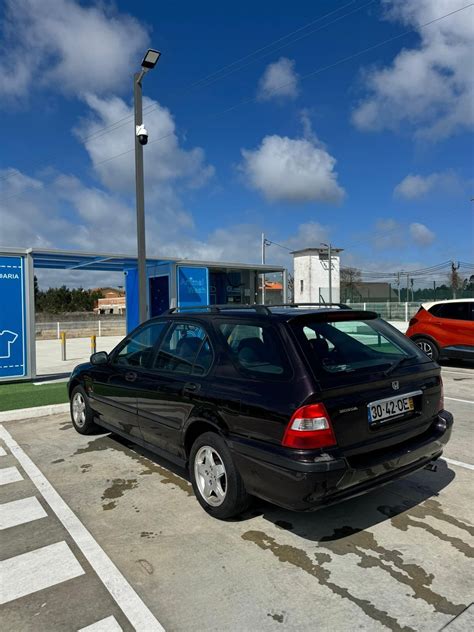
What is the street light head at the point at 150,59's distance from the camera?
7762mm

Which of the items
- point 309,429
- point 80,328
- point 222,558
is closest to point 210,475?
point 222,558

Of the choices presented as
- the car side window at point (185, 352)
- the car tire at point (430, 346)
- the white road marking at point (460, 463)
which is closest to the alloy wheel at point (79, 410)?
the car side window at point (185, 352)

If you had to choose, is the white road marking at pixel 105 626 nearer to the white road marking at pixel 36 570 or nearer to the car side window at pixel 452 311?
the white road marking at pixel 36 570

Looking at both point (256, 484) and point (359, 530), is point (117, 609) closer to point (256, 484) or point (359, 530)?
point (256, 484)

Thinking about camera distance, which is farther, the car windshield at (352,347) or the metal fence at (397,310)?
the metal fence at (397,310)

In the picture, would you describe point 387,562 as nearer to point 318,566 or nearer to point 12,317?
point 318,566

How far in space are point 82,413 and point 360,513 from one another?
372cm

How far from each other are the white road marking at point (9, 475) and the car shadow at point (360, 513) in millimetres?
2343

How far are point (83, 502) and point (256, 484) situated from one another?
171cm

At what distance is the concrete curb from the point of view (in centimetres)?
690

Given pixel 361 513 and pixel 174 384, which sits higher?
pixel 174 384

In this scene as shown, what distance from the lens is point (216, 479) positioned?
3.47m

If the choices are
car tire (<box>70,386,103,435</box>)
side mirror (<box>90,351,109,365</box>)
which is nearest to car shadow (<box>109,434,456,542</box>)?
side mirror (<box>90,351,109,365</box>)

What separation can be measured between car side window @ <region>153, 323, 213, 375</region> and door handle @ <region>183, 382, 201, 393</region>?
0.33 ft
